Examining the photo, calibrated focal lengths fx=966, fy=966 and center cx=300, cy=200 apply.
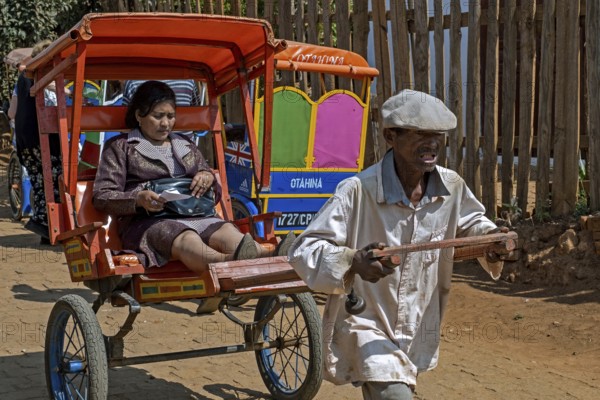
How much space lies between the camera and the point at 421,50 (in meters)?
8.56

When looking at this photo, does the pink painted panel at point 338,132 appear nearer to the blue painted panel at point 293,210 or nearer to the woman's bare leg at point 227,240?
the blue painted panel at point 293,210

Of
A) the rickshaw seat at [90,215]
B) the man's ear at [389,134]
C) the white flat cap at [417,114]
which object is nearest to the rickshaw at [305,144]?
the rickshaw seat at [90,215]

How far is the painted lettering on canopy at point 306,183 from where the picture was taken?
7832 mm

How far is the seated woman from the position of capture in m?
5.01

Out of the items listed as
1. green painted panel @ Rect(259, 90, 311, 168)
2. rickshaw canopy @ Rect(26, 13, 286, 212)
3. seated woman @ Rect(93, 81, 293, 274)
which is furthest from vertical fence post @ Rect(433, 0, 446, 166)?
seated woman @ Rect(93, 81, 293, 274)

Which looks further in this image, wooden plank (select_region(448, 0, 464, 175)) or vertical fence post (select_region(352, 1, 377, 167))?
vertical fence post (select_region(352, 1, 377, 167))

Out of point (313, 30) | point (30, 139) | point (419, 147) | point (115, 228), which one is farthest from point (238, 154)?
point (419, 147)

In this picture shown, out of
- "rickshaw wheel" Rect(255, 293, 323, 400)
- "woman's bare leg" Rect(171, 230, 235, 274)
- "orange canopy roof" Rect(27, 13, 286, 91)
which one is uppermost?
"orange canopy roof" Rect(27, 13, 286, 91)

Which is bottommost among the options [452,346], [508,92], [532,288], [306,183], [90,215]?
[452,346]

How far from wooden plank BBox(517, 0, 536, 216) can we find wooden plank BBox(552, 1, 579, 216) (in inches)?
11.0

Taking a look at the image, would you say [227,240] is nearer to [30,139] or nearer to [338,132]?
[338,132]

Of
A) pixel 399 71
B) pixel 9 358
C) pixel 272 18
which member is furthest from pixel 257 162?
pixel 272 18

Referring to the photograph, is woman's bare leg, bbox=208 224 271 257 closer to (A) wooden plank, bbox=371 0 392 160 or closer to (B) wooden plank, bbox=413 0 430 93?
(B) wooden plank, bbox=413 0 430 93

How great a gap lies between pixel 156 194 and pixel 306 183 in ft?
9.24
